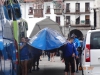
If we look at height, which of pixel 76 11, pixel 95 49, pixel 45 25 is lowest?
pixel 95 49

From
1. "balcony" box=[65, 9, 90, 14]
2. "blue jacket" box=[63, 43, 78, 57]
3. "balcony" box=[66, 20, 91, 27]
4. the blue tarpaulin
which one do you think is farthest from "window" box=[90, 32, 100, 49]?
"balcony" box=[65, 9, 90, 14]

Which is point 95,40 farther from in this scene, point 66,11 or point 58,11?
point 58,11

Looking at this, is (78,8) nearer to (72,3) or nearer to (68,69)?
(72,3)

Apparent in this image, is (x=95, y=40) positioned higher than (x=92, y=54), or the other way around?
(x=95, y=40)

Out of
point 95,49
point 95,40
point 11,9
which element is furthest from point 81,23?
point 11,9

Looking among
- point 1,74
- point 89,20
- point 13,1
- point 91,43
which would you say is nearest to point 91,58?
point 91,43

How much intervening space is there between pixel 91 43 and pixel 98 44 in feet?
0.70

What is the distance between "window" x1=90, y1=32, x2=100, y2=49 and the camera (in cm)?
952

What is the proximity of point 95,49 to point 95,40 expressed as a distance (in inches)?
11.2

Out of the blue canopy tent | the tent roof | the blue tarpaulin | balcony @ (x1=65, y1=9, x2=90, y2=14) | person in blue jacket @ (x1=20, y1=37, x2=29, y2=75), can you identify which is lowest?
person in blue jacket @ (x1=20, y1=37, x2=29, y2=75)

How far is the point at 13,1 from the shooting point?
9.49 m

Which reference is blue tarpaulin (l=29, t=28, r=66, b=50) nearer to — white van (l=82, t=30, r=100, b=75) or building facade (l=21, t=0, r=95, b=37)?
white van (l=82, t=30, r=100, b=75)

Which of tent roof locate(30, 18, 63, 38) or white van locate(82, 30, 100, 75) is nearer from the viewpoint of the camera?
white van locate(82, 30, 100, 75)

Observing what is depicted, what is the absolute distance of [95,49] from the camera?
9.48m
